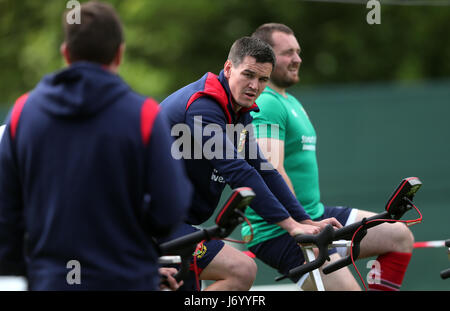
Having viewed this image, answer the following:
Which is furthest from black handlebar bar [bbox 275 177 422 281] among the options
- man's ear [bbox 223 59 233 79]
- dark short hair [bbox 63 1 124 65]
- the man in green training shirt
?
dark short hair [bbox 63 1 124 65]

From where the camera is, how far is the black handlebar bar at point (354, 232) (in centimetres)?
368

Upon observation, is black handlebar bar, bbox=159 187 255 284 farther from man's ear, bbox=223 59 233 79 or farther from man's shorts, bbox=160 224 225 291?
man's ear, bbox=223 59 233 79

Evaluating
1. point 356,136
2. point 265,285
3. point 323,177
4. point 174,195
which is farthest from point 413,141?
point 174,195

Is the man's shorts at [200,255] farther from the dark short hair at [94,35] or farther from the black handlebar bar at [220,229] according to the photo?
the dark short hair at [94,35]

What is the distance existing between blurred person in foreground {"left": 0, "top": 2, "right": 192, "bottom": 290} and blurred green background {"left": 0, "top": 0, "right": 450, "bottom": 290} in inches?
302

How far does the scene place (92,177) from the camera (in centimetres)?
242

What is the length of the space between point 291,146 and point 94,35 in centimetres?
248

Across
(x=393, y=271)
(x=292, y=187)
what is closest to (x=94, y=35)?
(x=292, y=187)

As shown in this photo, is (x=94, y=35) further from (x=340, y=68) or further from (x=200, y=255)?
(x=340, y=68)

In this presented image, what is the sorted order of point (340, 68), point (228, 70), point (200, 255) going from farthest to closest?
1. point (340, 68)
2. point (228, 70)
3. point (200, 255)

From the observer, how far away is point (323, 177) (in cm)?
1070

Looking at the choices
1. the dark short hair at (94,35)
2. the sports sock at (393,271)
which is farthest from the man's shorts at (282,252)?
the dark short hair at (94,35)

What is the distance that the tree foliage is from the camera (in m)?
15.0
